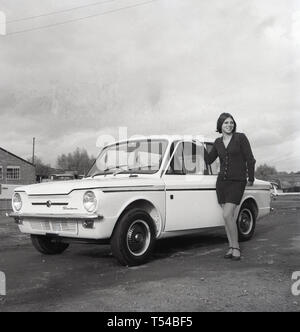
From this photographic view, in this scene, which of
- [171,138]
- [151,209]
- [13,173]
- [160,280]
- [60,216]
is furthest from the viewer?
[13,173]

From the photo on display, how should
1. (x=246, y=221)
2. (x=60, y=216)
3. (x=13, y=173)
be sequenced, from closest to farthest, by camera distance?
(x=60, y=216) → (x=246, y=221) → (x=13, y=173)

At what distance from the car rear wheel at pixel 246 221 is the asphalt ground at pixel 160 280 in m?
0.18

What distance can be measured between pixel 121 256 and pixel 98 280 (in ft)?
1.92

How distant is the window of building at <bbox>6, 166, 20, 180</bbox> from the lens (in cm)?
5362

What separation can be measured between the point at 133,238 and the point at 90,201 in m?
0.75

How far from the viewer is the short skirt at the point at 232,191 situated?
6051mm

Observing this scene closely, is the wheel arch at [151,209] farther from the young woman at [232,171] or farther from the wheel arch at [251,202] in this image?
the wheel arch at [251,202]

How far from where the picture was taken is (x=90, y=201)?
212 inches

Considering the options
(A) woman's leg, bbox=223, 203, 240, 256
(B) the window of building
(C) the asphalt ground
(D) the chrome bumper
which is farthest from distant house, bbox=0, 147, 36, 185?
(A) woman's leg, bbox=223, 203, 240, 256

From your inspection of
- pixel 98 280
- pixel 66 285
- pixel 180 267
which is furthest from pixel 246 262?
pixel 66 285

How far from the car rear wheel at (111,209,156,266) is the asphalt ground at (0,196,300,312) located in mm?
134

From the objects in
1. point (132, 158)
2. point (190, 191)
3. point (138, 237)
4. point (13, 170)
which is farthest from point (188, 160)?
point (13, 170)

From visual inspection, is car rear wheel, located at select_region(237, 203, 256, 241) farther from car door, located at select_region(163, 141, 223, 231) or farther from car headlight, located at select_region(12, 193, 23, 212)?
car headlight, located at select_region(12, 193, 23, 212)

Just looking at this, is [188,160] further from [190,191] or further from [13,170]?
[13,170]
